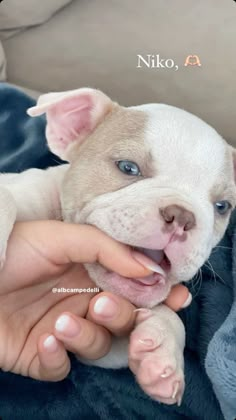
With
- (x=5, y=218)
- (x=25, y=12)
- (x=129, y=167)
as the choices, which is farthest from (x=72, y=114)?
(x=25, y=12)

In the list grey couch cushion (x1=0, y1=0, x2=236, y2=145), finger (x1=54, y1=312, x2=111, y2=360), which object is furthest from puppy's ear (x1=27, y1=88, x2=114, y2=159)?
grey couch cushion (x1=0, y1=0, x2=236, y2=145)

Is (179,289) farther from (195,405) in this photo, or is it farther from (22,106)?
(22,106)

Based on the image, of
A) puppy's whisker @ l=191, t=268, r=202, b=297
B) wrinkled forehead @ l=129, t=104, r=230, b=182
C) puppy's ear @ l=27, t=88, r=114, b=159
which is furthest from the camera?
puppy's whisker @ l=191, t=268, r=202, b=297

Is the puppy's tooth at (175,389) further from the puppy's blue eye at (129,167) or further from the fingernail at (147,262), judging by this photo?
the puppy's blue eye at (129,167)

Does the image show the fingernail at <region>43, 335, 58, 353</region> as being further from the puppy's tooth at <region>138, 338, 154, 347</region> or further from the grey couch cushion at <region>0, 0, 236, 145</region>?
the grey couch cushion at <region>0, 0, 236, 145</region>

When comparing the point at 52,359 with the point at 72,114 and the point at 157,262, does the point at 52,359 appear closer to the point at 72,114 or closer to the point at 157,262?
the point at 157,262

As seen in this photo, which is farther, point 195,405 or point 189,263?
point 195,405

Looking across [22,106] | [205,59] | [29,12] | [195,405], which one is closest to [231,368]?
[195,405]
